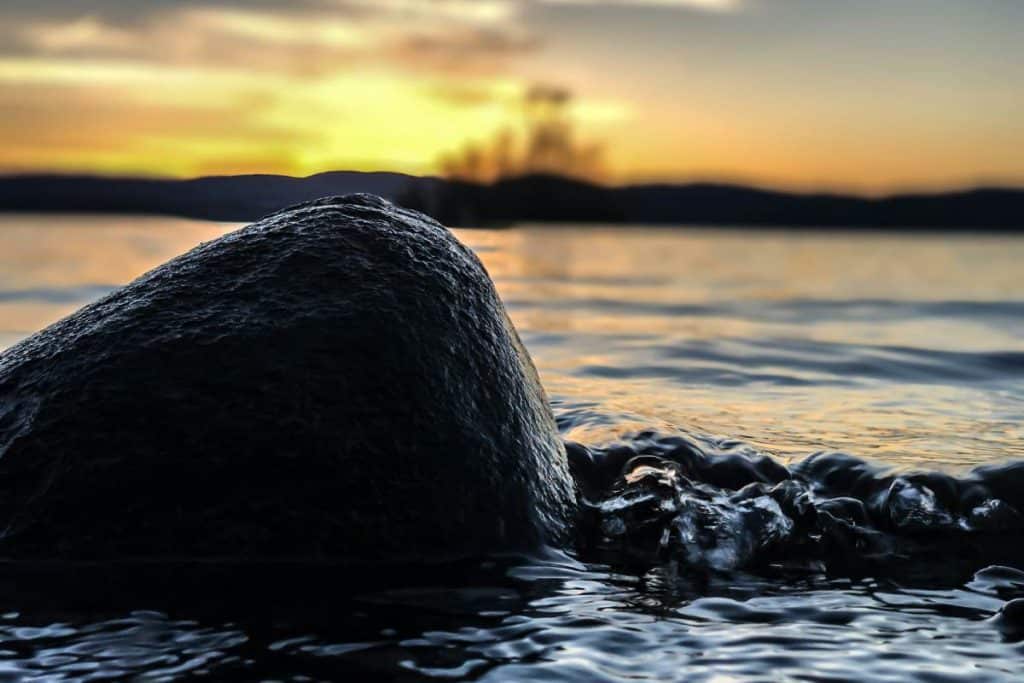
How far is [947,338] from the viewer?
1121 cm

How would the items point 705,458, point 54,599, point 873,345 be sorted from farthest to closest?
point 873,345, point 705,458, point 54,599

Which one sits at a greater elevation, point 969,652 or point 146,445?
point 146,445

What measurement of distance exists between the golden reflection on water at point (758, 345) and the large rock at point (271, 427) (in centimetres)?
131

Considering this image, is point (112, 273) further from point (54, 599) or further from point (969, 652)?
point (969, 652)

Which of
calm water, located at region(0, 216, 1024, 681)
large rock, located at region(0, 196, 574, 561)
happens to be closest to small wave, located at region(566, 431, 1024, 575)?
calm water, located at region(0, 216, 1024, 681)

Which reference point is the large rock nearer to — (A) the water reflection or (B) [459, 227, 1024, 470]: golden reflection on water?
(A) the water reflection

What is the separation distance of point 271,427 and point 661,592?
150 cm

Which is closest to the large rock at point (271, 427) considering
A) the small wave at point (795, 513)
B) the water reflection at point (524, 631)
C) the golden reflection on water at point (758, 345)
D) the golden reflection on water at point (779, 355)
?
the water reflection at point (524, 631)

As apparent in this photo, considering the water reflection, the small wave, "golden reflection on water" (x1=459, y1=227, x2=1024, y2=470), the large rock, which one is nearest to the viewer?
the water reflection

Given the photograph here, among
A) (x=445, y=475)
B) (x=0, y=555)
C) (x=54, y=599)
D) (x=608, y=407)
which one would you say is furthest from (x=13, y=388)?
(x=608, y=407)

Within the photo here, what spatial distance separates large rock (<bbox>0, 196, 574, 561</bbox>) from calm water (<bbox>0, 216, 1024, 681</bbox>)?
0.23m

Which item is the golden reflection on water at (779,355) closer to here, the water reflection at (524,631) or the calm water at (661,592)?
the calm water at (661,592)

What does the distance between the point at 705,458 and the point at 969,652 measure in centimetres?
247

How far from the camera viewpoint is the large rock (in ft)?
11.4
